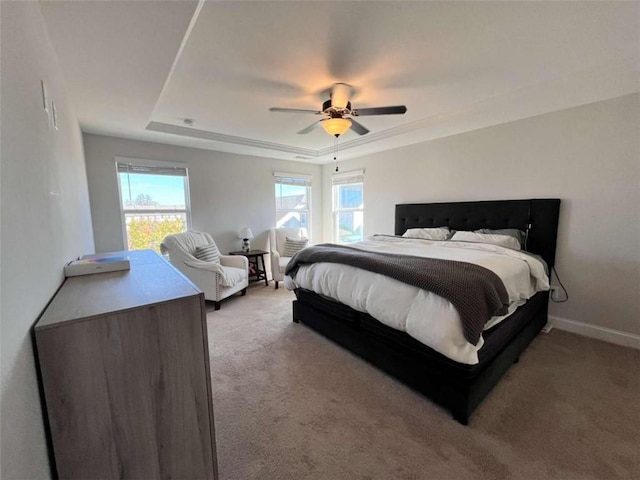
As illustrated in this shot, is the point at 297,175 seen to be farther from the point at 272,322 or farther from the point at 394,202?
the point at 272,322

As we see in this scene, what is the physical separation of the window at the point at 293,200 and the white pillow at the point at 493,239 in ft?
10.5

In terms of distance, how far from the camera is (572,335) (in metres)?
2.78

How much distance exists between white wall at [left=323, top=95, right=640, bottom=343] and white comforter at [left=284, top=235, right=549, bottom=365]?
2.50 ft

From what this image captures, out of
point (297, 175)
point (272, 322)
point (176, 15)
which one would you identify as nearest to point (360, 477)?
point (272, 322)

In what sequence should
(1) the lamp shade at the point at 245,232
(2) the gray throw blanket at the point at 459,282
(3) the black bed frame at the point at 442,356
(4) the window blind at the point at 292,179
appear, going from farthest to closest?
1. (4) the window blind at the point at 292,179
2. (1) the lamp shade at the point at 245,232
3. (3) the black bed frame at the point at 442,356
4. (2) the gray throw blanket at the point at 459,282

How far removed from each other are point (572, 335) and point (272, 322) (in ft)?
10.4

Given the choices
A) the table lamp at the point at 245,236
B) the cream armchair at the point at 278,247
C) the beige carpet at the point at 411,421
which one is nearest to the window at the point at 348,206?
the cream armchair at the point at 278,247

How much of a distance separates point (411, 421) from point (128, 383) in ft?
5.16

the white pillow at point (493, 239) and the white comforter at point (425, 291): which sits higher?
the white pillow at point (493, 239)

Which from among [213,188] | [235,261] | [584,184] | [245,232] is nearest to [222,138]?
[213,188]

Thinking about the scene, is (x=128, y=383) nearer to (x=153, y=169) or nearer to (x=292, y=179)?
(x=153, y=169)

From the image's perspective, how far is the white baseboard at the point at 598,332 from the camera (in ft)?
8.30

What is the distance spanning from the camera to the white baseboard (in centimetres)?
253

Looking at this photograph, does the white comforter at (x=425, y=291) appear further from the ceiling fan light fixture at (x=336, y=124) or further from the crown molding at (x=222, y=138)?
the crown molding at (x=222, y=138)
